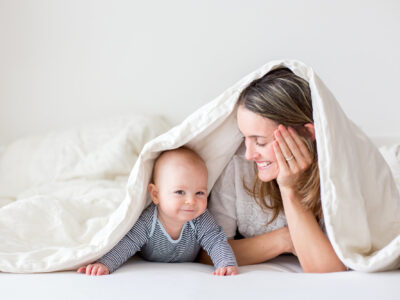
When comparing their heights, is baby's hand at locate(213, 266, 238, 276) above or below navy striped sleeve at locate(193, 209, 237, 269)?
below

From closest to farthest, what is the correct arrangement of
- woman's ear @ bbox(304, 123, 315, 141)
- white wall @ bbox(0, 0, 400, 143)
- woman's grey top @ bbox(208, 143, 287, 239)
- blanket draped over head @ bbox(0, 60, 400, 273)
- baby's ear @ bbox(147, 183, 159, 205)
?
blanket draped over head @ bbox(0, 60, 400, 273)
woman's ear @ bbox(304, 123, 315, 141)
baby's ear @ bbox(147, 183, 159, 205)
woman's grey top @ bbox(208, 143, 287, 239)
white wall @ bbox(0, 0, 400, 143)

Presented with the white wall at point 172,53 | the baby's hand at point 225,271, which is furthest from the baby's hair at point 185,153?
the white wall at point 172,53

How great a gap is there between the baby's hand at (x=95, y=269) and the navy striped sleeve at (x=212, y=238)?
0.30 m

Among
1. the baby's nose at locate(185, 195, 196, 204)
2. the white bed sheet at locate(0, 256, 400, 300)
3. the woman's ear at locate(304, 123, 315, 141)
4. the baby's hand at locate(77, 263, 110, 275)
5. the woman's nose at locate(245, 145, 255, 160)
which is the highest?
the woman's ear at locate(304, 123, 315, 141)

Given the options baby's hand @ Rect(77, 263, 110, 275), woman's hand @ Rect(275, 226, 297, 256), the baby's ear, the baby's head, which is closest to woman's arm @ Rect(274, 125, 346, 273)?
woman's hand @ Rect(275, 226, 297, 256)

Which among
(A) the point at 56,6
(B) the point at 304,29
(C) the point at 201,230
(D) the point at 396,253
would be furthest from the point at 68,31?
(D) the point at 396,253

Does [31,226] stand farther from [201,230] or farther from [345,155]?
[345,155]

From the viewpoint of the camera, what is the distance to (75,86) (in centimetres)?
280

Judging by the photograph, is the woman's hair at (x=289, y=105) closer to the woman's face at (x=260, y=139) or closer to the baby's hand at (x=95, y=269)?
the woman's face at (x=260, y=139)

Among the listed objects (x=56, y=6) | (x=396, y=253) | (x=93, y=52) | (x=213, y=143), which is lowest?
(x=396, y=253)

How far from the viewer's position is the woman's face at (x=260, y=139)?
1.40m

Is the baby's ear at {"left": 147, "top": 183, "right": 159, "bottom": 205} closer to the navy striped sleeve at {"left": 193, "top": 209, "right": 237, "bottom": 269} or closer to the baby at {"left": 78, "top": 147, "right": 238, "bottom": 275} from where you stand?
the baby at {"left": 78, "top": 147, "right": 238, "bottom": 275}

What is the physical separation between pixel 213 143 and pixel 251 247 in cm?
32

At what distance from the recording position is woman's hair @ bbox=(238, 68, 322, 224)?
1382 millimetres
